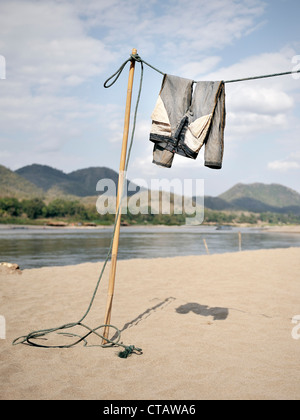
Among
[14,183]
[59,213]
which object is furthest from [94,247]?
[14,183]

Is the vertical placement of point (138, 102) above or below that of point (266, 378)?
above

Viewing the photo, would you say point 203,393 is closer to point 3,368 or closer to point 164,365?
point 164,365

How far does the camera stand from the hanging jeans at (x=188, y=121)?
446 cm

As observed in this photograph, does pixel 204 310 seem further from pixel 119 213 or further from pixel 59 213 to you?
pixel 59 213

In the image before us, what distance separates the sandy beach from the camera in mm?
3304

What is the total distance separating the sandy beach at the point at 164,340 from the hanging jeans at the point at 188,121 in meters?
2.46

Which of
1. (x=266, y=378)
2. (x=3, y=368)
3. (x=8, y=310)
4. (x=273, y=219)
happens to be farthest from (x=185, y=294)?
(x=273, y=219)

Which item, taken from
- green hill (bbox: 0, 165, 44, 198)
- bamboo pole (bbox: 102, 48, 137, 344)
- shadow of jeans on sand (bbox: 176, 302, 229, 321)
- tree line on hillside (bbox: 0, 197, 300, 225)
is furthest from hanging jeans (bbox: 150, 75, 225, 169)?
green hill (bbox: 0, 165, 44, 198)

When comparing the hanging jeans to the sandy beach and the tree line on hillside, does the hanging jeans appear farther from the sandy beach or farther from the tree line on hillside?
the tree line on hillside

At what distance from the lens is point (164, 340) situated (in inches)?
189

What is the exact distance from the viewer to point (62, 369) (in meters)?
3.73

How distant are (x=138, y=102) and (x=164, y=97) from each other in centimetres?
38

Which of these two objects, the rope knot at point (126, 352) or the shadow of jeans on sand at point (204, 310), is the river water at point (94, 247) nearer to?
the shadow of jeans on sand at point (204, 310)

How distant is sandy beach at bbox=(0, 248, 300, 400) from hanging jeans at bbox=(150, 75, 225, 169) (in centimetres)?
246
